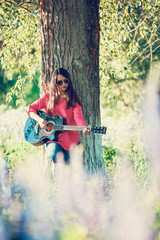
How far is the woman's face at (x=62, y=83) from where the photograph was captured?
15.0 ft

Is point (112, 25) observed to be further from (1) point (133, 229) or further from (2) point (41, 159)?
(1) point (133, 229)

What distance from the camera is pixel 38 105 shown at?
4582 millimetres

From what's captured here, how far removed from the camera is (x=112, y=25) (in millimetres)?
6906

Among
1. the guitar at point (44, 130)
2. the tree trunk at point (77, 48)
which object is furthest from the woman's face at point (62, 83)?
the guitar at point (44, 130)

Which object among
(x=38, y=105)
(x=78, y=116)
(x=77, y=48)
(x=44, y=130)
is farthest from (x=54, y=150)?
(x=77, y=48)

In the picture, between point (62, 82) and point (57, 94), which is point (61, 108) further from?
point (62, 82)

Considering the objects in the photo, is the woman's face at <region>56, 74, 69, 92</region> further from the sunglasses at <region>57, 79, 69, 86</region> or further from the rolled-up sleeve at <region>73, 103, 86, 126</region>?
the rolled-up sleeve at <region>73, 103, 86, 126</region>

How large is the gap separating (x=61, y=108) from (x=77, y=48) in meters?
0.94

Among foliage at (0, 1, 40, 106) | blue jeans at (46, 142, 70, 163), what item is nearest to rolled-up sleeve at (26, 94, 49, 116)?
blue jeans at (46, 142, 70, 163)

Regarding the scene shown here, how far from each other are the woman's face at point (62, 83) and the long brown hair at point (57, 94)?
0.03m

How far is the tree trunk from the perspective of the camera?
4738 millimetres

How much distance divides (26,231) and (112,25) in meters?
5.80

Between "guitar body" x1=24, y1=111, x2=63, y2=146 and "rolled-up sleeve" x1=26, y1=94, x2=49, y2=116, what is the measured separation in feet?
0.25

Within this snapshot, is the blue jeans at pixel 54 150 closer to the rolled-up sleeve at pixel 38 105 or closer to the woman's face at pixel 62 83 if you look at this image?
the rolled-up sleeve at pixel 38 105
